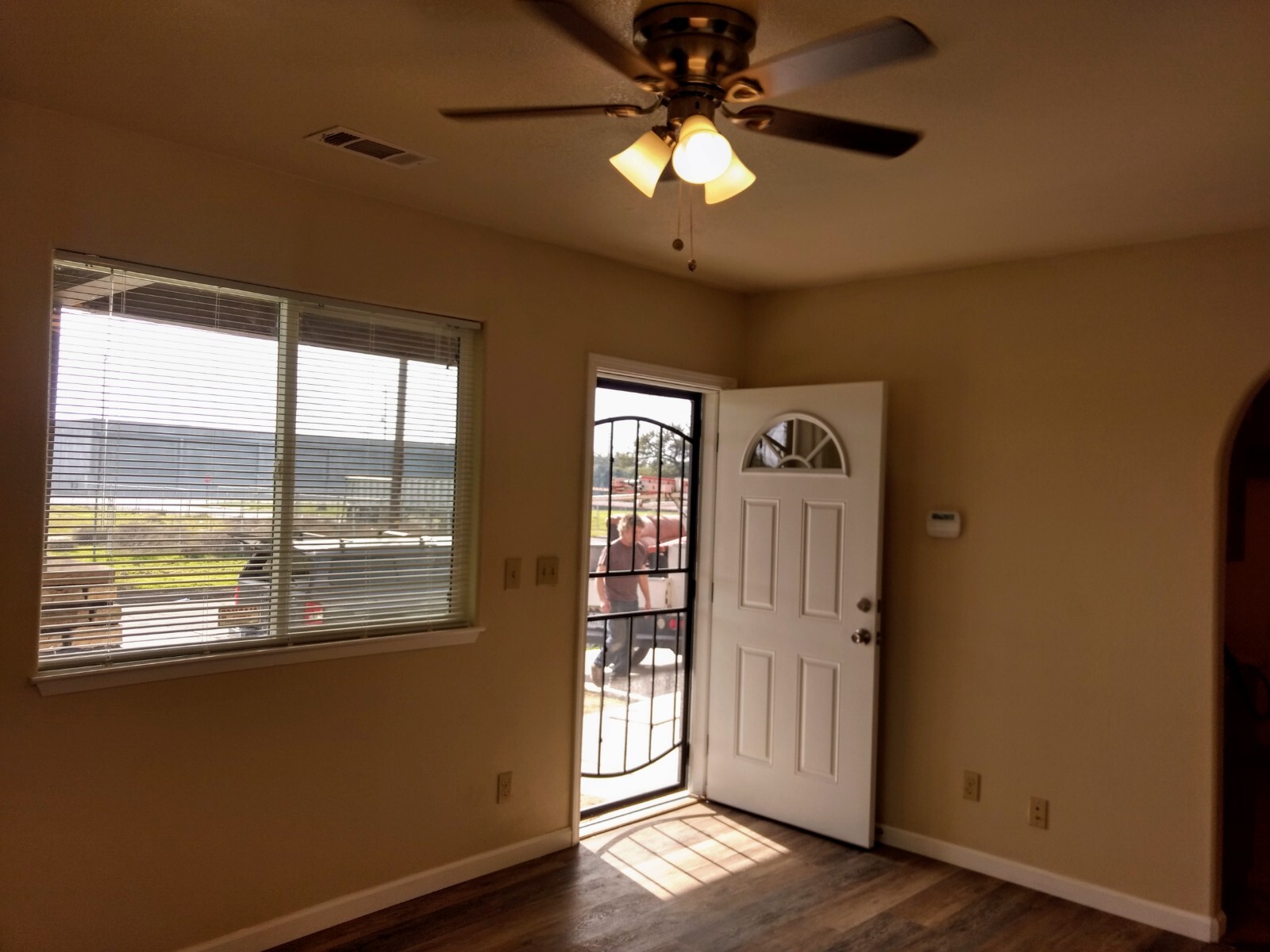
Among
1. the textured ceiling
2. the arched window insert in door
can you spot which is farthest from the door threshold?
the textured ceiling

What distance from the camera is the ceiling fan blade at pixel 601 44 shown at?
139 centimetres

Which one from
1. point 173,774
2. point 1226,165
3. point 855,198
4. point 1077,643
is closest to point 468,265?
point 855,198

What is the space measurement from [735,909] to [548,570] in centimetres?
140

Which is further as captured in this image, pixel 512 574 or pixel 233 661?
pixel 512 574

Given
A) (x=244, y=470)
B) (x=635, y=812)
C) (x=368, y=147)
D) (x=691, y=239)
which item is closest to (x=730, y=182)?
(x=368, y=147)

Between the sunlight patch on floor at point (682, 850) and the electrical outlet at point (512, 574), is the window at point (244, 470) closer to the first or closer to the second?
the electrical outlet at point (512, 574)

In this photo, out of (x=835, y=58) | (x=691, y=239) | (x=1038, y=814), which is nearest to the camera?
(x=835, y=58)

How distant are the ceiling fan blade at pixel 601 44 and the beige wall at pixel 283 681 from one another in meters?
1.64

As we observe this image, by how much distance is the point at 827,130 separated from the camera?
174cm

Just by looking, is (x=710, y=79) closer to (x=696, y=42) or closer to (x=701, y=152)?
(x=696, y=42)

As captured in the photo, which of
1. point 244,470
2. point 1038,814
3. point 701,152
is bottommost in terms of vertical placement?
point 1038,814

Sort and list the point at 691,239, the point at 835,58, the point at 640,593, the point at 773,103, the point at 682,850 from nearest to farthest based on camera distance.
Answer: the point at 835,58, the point at 773,103, the point at 691,239, the point at 682,850, the point at 640,593

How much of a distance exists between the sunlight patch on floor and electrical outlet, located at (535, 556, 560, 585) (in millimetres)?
1113

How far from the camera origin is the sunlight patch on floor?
351 cm
